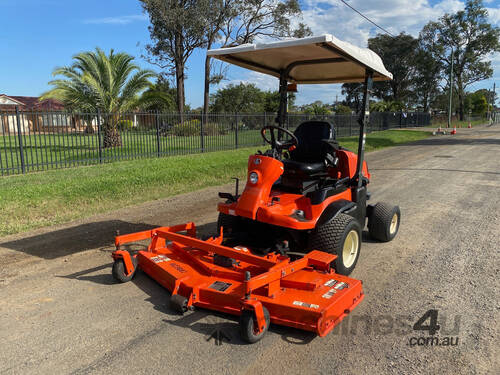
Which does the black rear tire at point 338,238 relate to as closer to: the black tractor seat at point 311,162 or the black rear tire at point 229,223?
the black tractor seat at point 311,162

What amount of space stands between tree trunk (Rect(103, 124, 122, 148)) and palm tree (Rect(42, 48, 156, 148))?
2295 millimetres

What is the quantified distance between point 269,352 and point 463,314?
5.92 ft

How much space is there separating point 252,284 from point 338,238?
4.37ft

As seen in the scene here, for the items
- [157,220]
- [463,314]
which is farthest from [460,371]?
[157,220]

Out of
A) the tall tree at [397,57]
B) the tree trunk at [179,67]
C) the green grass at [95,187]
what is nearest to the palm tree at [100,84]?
the green grass at [95,187]

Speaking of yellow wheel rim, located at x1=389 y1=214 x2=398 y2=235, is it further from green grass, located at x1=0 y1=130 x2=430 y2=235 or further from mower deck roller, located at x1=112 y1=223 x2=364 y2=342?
green grass, located at x1=0 y1=130 x2=430 y2=235

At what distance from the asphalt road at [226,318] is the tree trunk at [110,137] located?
7.28 metres

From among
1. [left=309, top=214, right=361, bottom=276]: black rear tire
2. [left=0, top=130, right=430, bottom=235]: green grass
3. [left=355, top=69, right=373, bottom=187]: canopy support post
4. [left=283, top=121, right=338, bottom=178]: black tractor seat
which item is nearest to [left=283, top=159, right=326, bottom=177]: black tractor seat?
[left=283, top=121, right=338, bottom=178]: black tractor seat

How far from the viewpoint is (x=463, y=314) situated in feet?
11.2

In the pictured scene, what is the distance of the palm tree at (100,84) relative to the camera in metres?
15.8

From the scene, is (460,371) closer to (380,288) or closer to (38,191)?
(380,288)

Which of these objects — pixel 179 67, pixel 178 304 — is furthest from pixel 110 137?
pixel 179 67

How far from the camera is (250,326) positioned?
2844 mm

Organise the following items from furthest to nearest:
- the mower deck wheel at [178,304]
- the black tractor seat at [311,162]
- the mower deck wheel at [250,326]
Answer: the black tractor seat at [311,162], the mower deck wheel at [178,304], the mower deck wheel at [250,326]
